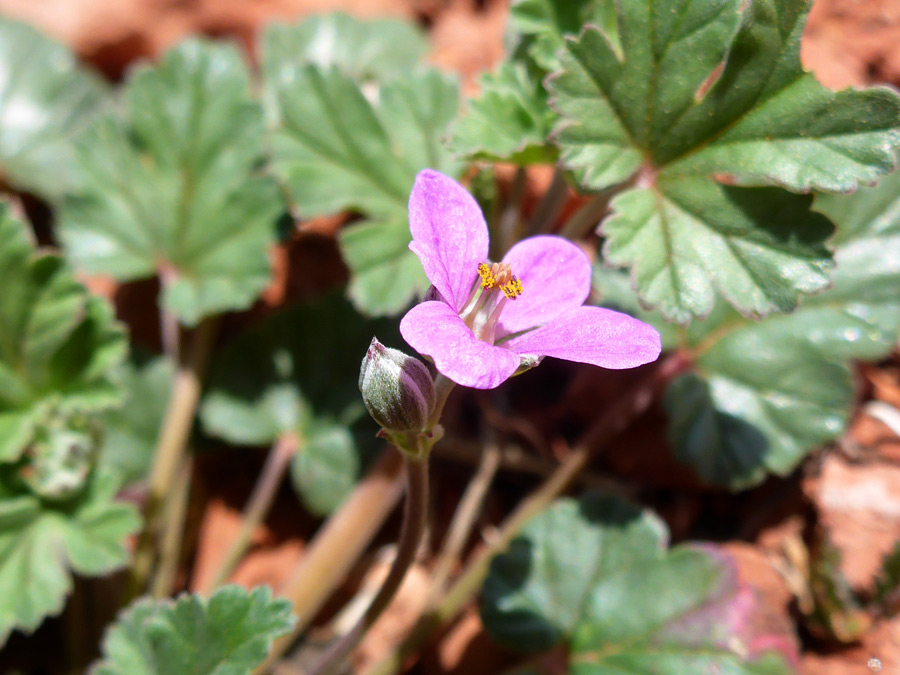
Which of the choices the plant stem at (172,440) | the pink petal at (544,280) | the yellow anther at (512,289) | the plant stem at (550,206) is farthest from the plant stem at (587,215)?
the plant stem at (172,440)

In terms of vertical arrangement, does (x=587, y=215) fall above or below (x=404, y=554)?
above

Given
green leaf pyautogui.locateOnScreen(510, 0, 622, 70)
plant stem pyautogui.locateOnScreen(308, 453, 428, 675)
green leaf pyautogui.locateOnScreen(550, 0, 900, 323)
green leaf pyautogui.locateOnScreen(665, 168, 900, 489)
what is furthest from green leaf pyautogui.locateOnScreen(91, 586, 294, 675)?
green leaf pyautogui.locateOnScreen(510, 0, 622, 70)

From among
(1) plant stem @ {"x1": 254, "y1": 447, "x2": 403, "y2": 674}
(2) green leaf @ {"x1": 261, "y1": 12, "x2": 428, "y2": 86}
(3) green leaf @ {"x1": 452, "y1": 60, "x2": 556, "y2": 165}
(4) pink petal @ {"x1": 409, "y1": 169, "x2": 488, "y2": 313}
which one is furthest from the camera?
(2) green leaf @ {"x1": 261, "y1": 12, "x2": 428, "y2": 86}

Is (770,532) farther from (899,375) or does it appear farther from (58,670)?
(58,670)

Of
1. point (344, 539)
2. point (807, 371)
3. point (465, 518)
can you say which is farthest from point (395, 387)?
point (807, 371)

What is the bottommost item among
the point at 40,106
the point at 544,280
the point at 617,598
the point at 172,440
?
the point at 617,598

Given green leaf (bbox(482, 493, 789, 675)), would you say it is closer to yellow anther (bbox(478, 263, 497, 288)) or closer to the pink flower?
the pink flower

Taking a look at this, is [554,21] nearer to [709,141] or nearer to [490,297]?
[709,141]
